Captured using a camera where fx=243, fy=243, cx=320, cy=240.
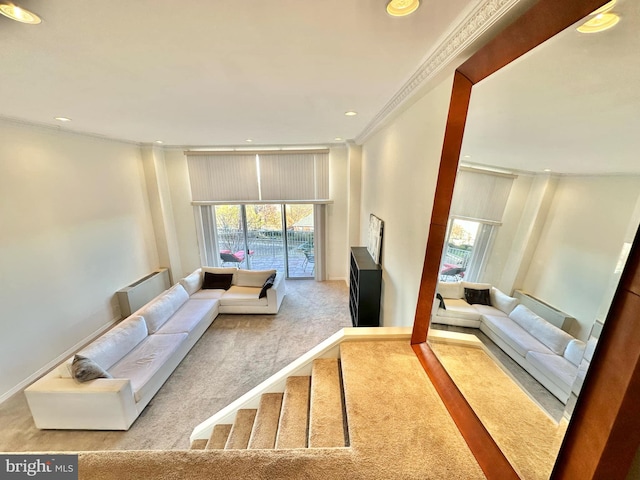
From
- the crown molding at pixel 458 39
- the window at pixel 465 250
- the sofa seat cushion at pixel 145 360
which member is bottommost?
the sofa seat cushion at pixel 145 360

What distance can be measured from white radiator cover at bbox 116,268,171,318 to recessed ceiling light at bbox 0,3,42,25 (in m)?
4.25

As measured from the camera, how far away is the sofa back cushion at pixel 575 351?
2.48 ft

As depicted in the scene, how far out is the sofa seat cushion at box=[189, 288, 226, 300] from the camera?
4448 millimetres

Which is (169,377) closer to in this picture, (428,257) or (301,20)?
(428,257)

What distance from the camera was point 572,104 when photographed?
836 millimetres

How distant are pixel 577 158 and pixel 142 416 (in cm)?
388

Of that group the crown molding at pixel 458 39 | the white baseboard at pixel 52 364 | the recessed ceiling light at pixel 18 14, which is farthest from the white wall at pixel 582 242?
the white baseboard at pixel 52 364

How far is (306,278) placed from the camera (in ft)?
20.1

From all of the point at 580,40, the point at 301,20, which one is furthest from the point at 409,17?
the point at 580,40

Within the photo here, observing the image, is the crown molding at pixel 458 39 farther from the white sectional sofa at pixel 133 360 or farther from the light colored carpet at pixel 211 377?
the white sectional sofa at pixel 133 360

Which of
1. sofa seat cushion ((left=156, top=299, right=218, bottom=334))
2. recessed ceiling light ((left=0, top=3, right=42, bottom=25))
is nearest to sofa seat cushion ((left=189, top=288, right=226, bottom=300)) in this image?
sofa seat cushion ((left=156, top=299, right=218, bottom=334))

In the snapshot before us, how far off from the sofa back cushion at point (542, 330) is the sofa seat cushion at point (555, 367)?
0.11 ft

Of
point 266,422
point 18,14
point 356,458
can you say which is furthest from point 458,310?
point 18,14

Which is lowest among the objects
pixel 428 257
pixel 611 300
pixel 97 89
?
pixel 428 257
